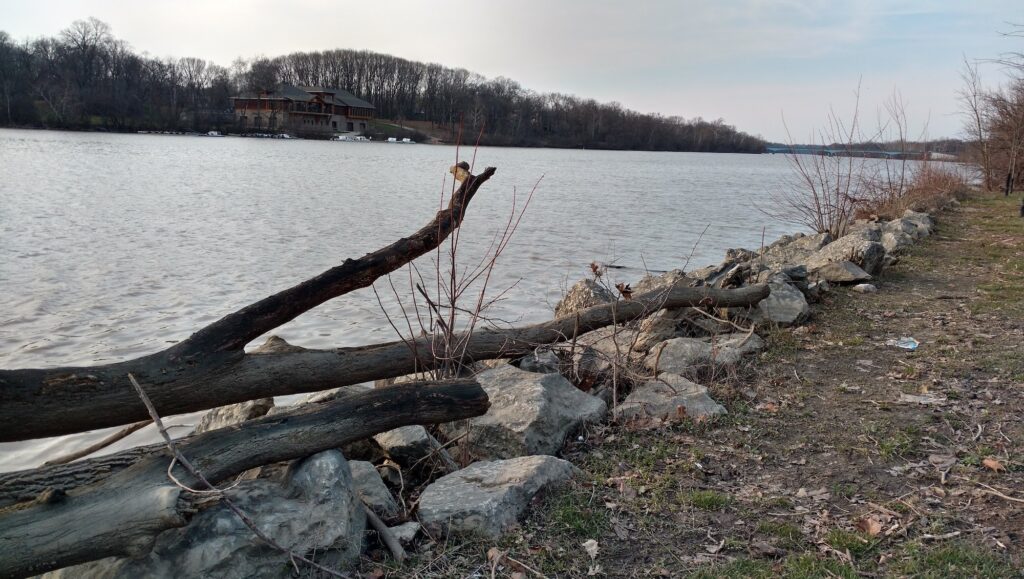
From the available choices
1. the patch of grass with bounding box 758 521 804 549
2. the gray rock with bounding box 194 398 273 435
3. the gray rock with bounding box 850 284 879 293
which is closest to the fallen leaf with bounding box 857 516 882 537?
the patch of grass with bounding box 758 521 804 549

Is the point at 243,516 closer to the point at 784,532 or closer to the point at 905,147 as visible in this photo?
the point at 784,532

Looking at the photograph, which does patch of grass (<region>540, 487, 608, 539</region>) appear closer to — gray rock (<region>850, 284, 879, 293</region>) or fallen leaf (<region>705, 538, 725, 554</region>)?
fallen leaf (<region>705, 538, 725, 554</region>)

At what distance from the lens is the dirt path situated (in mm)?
3219

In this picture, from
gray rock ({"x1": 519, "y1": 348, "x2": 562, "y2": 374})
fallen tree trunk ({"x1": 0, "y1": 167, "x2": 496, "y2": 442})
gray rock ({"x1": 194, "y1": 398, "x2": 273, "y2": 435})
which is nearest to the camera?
fallen tree trunk ({"x1": 0, "y1": 167, "x2": 496, "y2": 442})

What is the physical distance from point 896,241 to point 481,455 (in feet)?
31.8

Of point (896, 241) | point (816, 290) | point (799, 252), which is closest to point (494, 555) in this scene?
point (816, 290)

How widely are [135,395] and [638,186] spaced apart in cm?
3560

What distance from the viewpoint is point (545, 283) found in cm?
1235

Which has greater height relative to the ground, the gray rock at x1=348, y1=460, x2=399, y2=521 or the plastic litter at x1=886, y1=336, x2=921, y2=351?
the plastic litter at x1=886, y1=336, x2=921, y2=351

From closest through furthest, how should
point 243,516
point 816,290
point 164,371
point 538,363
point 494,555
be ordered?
point 243,516 → point 494,555 → point 164,371 → point 538,363 → point 816,290

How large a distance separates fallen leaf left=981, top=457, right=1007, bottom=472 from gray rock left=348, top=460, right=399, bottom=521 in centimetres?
322

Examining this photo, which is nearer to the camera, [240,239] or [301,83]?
[240,239]

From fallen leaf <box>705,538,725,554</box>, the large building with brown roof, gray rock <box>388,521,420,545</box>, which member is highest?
the large building with brown roof

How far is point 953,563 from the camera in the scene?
3121mm
